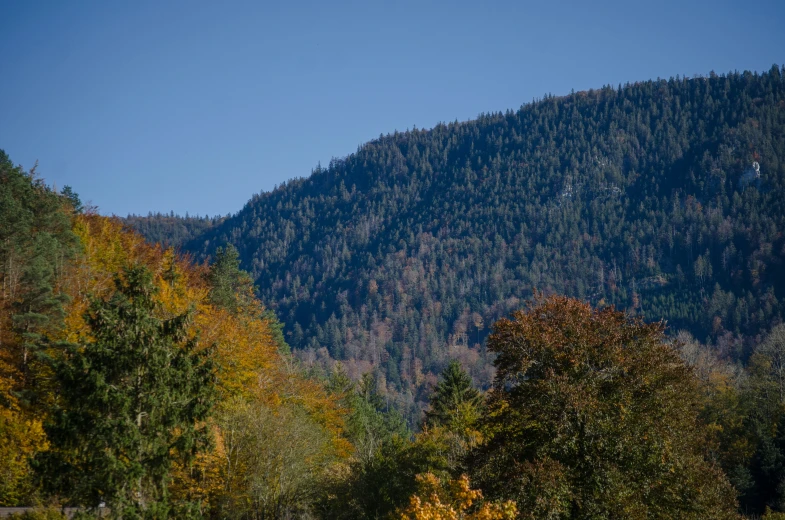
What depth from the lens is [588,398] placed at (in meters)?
22.2

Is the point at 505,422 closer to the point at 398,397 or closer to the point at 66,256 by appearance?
the point at 66,256

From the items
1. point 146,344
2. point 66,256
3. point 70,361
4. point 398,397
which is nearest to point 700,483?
point 146,344

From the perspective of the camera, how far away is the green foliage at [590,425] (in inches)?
853

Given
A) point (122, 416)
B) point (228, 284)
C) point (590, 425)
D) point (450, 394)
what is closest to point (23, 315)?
point (122, 416)

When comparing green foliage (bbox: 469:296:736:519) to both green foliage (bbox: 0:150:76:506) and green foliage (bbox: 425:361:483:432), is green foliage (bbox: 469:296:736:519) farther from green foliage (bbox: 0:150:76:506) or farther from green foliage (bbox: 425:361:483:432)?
green foliage (bbox: 425:361:483:432)

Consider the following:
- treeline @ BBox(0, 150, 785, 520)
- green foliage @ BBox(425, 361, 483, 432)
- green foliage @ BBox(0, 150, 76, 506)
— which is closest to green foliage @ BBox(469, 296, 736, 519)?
treeline @ BBox(0, 150, 785, 520)

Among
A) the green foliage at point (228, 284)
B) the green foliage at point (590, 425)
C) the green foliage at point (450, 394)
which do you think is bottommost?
the green foliage at point (450, 394)

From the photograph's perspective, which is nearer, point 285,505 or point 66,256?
point 285,505

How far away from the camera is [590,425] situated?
72.5ft

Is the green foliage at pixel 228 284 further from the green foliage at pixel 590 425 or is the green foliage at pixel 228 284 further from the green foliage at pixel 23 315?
the green foliage at pixel 590 425

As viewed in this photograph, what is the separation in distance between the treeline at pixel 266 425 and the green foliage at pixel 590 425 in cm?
7

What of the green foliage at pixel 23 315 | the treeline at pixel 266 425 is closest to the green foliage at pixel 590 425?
the treeline at pixel 266 425

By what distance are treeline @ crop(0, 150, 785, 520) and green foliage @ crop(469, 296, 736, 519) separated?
0.07m

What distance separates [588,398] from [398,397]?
181669 millimetres
